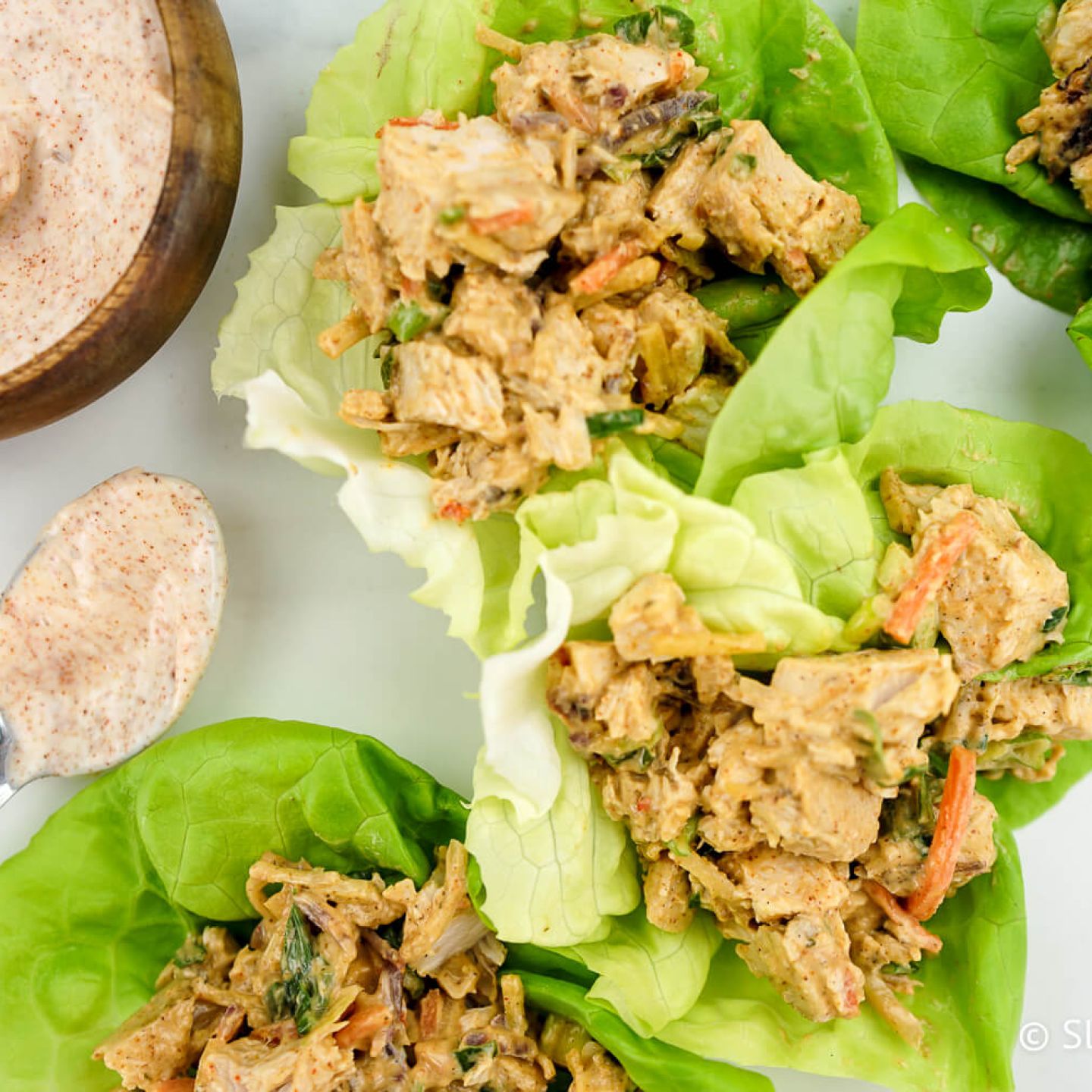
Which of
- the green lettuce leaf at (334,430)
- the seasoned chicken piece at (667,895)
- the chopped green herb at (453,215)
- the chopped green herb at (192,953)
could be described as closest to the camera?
the chopped green herb at (453,215)

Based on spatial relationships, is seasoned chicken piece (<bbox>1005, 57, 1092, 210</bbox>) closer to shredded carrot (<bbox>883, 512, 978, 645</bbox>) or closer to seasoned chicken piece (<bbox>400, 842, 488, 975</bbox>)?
shredded carrot (<bbox>883, 512, 978, 645</bbox>)

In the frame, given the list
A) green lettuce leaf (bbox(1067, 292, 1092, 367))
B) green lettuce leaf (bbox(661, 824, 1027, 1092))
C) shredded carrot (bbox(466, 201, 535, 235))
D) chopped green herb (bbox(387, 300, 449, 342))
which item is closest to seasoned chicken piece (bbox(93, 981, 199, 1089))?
green lettuce leaf (bbox(661, 824, 1027, 1092))

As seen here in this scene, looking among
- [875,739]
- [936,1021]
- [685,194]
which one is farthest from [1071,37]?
[936,1021]

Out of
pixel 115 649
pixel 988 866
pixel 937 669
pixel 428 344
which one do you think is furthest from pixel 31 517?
pixel 988 866

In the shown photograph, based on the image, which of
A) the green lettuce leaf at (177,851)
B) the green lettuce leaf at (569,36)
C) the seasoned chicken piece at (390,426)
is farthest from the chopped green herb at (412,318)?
the green lettuce leaf at (177,851)

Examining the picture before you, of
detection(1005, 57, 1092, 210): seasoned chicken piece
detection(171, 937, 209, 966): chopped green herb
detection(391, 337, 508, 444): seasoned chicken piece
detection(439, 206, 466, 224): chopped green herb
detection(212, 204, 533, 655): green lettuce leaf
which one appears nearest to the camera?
detection(439, 206, 466, 224): chopped green herb

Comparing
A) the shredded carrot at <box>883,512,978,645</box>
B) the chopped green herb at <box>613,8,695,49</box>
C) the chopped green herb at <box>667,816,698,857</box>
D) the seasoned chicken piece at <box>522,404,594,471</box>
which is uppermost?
the chopped green herb at <box>613,8,695,49</box>

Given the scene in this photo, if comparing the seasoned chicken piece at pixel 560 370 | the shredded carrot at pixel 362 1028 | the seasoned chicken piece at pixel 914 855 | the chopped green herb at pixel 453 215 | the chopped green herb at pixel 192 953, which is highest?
the chopped green herb at pixel 453 215

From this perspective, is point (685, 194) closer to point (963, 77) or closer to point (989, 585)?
point (963, 77)

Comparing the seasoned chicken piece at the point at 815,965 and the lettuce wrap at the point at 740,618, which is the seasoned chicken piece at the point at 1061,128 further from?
the seasoned chicken piece at the point at 815,965
